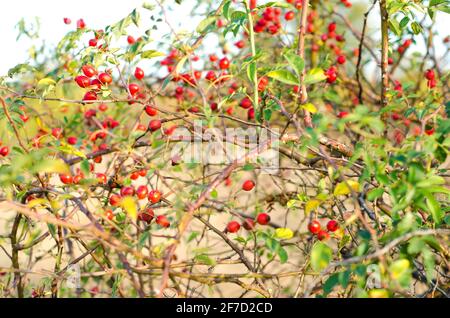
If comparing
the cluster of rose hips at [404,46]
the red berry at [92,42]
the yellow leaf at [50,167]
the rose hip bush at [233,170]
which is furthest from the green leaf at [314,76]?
the cluster of rose hips at [404,46]

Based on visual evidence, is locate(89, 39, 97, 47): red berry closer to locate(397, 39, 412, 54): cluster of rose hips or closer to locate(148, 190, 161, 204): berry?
locate(148, 190, 161, 204): berry

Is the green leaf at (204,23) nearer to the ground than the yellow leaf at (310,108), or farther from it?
farther from it

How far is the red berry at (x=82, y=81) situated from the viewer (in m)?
1.73

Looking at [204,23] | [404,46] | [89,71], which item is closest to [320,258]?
[204,23]

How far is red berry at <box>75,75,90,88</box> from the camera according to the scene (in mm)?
1731

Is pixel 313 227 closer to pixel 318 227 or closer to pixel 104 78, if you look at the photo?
pixel 318 227

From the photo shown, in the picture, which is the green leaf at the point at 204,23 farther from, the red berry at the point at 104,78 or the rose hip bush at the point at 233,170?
the red berry at the point at 104,78

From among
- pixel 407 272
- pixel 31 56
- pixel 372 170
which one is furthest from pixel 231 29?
pixel 31 56

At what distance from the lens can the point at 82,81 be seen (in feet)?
5.70
